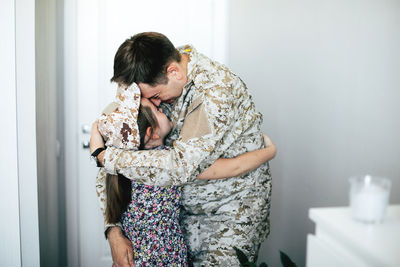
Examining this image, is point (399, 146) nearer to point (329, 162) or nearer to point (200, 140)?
point (329, 162)

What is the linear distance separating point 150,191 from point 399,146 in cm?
111

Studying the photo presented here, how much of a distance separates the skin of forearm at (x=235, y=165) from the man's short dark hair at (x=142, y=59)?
366 millimetres

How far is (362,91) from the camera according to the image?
1.80 meters

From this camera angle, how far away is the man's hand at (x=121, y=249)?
137 centimetres

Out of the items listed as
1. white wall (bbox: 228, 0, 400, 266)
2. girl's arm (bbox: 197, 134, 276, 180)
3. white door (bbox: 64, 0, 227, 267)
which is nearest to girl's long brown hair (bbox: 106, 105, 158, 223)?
girl's arm (bbox: 197, 134, 276, 180)

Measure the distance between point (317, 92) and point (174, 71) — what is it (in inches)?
41.7

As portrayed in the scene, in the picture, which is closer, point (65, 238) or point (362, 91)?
point (362, 91)

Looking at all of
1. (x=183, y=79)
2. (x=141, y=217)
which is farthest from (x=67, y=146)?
(x=183, y=79)

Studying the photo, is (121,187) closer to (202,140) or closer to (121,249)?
(121,249)

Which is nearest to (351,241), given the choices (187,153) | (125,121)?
(187,153)

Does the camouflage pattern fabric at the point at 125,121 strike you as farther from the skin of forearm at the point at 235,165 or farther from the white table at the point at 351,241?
the white table at the point at 351,241

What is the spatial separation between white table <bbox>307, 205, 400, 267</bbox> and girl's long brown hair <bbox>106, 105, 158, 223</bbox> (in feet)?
2.46

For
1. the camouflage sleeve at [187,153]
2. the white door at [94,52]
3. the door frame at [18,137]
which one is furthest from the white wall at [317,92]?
the door frame at [18,137]

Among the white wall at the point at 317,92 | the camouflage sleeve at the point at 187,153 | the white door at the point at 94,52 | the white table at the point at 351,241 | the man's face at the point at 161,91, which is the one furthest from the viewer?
the white door at the point at 94,52
